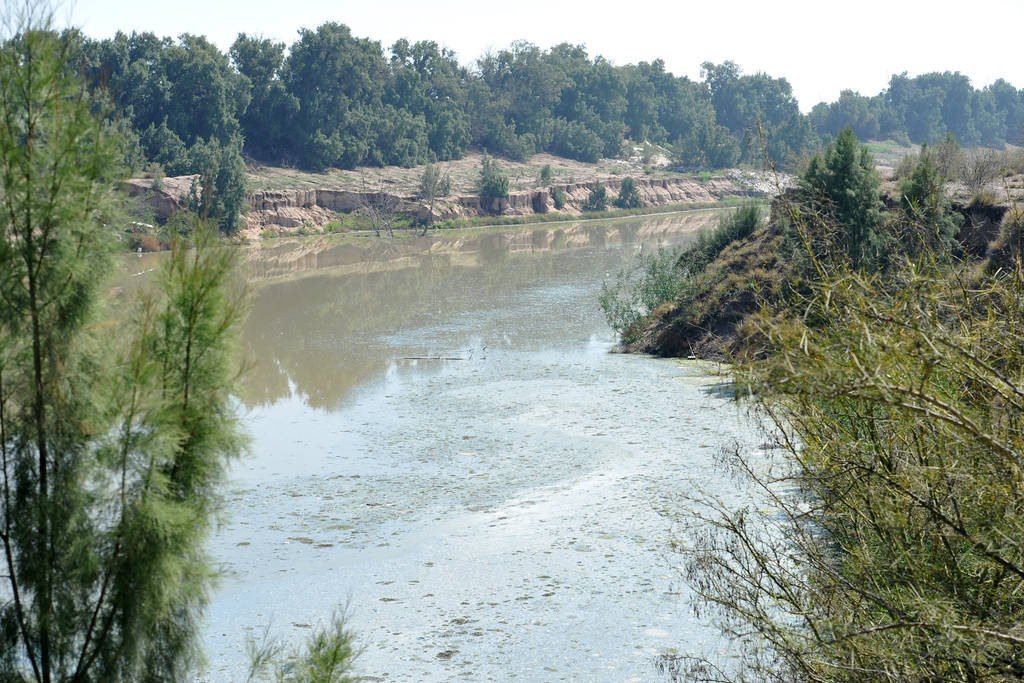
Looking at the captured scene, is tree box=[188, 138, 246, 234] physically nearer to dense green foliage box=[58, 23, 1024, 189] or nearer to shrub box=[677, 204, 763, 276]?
dense green foliage box=[58, 23, 1024, 189]

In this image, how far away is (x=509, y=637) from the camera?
675 centimetres

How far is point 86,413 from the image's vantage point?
3545 mm

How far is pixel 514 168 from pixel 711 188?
14899 mm

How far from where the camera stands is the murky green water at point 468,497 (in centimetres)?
675

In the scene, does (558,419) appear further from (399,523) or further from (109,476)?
(109,476)

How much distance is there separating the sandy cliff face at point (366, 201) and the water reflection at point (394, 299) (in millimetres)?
4293

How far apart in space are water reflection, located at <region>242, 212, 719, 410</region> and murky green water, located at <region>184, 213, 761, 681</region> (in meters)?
0.13

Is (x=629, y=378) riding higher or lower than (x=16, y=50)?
lower

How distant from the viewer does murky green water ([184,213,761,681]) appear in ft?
22.1

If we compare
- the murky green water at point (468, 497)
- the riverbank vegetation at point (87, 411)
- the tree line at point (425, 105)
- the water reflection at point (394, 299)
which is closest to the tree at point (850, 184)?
the murky green water at point (468, 497)

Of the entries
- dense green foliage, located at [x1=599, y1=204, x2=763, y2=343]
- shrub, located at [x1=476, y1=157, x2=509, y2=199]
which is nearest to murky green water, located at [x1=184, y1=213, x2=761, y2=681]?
dense green foliage, located at [x1=599, y1=204, x2=763, y2=343]

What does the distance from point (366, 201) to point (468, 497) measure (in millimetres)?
45612

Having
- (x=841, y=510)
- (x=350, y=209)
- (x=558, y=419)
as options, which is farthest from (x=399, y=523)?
(x=350, y=209)

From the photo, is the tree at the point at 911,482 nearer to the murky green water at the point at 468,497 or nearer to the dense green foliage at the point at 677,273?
the murky green water at the point at 468,497
